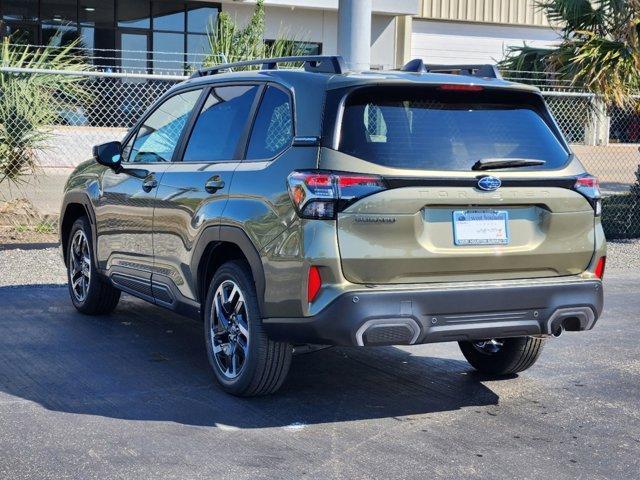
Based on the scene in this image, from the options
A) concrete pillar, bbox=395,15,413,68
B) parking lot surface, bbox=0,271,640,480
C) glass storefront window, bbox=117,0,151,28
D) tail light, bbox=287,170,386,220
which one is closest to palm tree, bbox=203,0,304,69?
parking lot surface, bbox=0,271,640,480

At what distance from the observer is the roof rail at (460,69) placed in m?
6.13

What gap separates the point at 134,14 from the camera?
91.5ft

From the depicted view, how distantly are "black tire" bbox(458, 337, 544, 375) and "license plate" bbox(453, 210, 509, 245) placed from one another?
45.6 inches

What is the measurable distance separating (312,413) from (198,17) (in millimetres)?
24148

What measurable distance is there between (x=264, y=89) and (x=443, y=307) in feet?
5.67

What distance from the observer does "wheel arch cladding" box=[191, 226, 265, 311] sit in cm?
554

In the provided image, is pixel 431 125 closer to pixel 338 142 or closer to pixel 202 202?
pixel 338 142

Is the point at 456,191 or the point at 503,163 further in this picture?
the point at 503,163

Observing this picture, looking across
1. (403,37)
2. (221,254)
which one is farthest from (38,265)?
(403,37)

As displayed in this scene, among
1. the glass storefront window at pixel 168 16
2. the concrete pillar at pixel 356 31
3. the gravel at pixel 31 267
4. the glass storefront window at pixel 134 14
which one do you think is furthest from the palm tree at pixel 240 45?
the glass storefront window at pixel 168 16

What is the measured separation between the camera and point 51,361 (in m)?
6.71

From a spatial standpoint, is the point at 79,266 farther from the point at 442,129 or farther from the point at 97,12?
the point at 97,12

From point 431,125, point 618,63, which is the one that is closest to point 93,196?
point 431,125

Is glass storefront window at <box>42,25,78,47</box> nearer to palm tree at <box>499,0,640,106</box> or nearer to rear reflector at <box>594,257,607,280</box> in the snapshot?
palm tree at <box>499,0,640,106</box>
